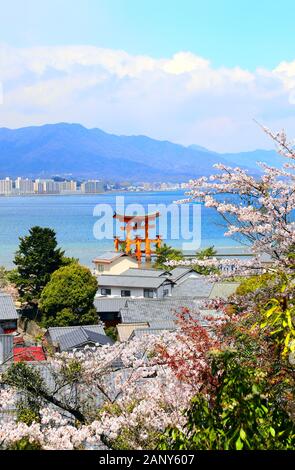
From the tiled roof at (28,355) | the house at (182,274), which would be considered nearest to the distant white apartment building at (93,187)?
the house at (182,274)

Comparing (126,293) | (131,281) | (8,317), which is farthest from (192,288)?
(8,317)

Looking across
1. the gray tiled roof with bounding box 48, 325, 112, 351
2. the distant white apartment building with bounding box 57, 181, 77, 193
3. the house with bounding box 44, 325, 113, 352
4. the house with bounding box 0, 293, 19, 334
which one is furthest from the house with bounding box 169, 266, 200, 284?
the distant white apartment building with bounding box 57, 181, 77, 193

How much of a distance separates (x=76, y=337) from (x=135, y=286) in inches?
402

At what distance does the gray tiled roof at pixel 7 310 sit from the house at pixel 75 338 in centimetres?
285

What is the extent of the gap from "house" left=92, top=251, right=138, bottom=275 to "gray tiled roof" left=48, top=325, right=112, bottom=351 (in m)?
13.7

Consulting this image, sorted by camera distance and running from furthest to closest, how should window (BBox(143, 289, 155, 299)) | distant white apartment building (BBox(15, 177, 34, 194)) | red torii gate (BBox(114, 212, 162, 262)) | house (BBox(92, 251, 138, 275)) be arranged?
distant white apartment building (BBox(15, 177, 34, 194)) → red torii gate (BBox(114, 212, 162, 262)) → house (BBox(92, 251, 138, 275)) → window (BBox(143, 289, 155, 299))

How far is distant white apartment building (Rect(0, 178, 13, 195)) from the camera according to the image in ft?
586

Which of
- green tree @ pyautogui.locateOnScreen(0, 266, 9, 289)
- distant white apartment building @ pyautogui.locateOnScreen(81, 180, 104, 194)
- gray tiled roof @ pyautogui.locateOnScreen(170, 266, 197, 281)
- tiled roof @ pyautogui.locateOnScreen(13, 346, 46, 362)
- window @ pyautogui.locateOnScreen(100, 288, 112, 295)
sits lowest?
window @ pyautogui.locateOnScreen(100, 288, 112, 295)

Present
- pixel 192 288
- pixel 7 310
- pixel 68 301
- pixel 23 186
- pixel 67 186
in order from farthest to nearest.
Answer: pixel 67 186 < pixel 23 186 < pixel 192 288 < pixel 7 310 < pixel 68 301

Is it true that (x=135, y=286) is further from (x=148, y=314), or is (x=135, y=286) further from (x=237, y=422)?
(x=237, y=422)

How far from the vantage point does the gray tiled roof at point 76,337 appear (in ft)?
48.7

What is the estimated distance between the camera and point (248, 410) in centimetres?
288

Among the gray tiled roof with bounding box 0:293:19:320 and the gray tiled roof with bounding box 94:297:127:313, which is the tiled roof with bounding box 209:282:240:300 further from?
the gray tiled roof with bounding box 0:293:19:320

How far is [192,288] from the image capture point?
26.1 meters
